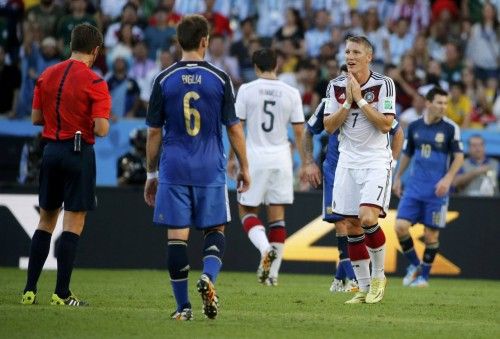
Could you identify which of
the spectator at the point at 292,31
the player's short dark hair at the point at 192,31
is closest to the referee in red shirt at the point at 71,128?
the player's short dark hair at the point at 192,31

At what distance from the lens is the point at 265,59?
1413cm

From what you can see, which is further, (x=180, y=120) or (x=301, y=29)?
(x=301, y=29)

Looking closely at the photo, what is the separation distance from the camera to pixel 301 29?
875 inches

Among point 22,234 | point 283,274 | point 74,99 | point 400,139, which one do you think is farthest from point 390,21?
point 74,99

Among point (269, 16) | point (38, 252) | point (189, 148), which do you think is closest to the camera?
point (189, 148)

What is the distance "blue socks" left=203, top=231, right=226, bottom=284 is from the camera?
30.6 feet

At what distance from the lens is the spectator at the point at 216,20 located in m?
22.3

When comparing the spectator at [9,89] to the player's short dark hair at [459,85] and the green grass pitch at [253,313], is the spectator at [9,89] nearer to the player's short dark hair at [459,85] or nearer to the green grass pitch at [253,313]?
the green grass pitch at [253,313]

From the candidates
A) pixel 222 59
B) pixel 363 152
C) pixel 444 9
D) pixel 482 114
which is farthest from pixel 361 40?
pixel 444 9

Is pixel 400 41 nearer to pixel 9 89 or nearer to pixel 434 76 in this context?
pixel 434 76

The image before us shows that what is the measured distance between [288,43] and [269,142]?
759cm

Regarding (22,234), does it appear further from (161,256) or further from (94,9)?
(94,9)

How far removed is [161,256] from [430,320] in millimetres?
7516

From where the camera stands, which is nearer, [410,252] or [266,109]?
[266,109]
